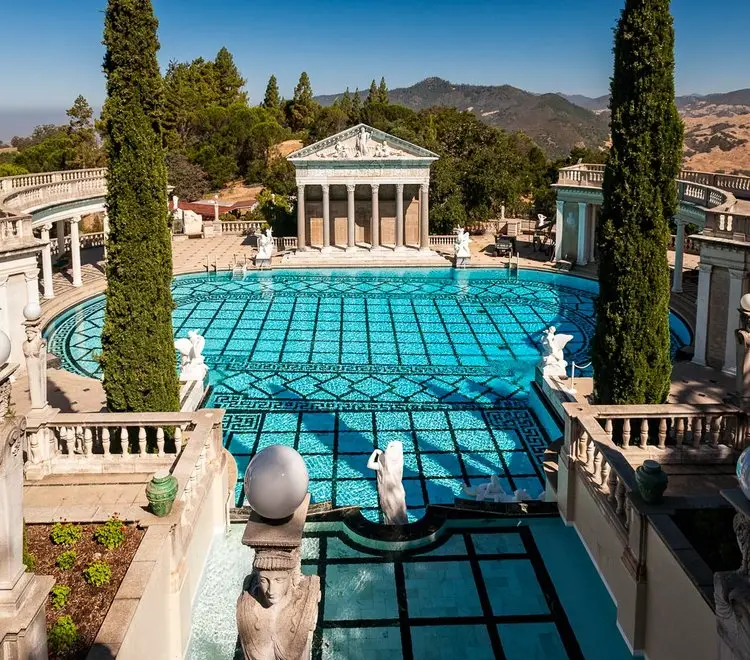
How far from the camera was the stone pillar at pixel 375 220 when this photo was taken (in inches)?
1521

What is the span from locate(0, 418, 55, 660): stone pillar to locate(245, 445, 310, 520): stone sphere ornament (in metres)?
1.76

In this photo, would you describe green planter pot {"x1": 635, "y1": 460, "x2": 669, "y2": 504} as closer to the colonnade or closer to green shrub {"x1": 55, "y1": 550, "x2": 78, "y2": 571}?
green shrub {"x1": 55, "y1": 550, "x2": 78, "y2": 571}

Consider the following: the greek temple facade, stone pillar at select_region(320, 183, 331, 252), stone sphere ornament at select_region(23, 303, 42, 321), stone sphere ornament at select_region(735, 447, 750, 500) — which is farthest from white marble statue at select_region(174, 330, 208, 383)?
the greek temple facade

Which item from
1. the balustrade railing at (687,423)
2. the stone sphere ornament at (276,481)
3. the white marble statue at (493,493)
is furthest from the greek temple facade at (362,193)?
the stone sphere ornament at (276,481)

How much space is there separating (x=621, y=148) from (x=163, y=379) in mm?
8434

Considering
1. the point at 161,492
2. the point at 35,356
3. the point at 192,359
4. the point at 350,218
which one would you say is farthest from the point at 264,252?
the point at 161,492

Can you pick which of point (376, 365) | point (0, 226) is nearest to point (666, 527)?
point (376, 365)

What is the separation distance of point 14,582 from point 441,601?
5432 millimetres

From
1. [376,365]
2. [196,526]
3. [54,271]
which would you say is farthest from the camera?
[54,271]

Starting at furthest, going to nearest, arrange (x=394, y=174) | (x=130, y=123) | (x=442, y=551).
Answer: (x=394, y=174), (x=130, y=123), (x=442, y=551)

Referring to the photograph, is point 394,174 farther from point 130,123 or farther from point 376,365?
point 130,123

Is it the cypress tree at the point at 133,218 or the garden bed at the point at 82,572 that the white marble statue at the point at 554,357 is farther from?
the garden bed at the point at 82,572

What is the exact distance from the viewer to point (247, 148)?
72.1 m

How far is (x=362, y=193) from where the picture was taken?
40.1 m
